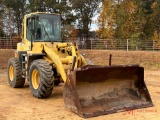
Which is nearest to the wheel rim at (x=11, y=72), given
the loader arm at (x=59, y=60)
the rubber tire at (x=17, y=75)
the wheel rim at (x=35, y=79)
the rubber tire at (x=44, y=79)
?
the rubber tire at (x=17, y=75)

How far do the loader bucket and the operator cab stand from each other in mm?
2709

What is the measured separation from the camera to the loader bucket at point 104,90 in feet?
20.9

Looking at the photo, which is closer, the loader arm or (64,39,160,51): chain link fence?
the loader arm

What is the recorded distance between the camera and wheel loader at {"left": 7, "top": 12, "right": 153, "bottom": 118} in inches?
255

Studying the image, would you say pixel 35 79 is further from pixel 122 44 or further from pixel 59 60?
pixel 122 44

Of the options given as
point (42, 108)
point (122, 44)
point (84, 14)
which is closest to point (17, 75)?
point (42, 108)

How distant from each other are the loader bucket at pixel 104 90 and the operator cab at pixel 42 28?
8.89ft

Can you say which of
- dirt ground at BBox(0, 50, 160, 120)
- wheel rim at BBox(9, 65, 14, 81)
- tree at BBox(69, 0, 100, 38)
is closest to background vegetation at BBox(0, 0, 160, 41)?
tree at BBox(69, 0, 100, 38)

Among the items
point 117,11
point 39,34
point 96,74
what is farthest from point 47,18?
point 117,11

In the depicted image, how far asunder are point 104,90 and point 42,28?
316 centimetres

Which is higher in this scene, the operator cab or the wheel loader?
the operator cab

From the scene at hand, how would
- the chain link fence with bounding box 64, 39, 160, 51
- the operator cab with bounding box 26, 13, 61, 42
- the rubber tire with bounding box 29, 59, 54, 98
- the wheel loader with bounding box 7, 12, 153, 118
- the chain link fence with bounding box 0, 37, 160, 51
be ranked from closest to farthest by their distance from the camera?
the wheel loader with bounding box 7, 12, 153, 118
the rubber tire with bounding box 29, 59, 54, 98
the operator cab with bounding box 26, 13, 61, 42
the chain link fence with bounding box 64, 39, 160, 51
the chain link fence with bounding box 0, 37, 160, 51

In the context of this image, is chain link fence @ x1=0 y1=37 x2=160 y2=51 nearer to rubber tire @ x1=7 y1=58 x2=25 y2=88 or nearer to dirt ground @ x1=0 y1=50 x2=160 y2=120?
rubber tire @ x1=7 y1=58 x2=25 y2=88

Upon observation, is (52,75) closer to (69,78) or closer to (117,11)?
(69,78)
